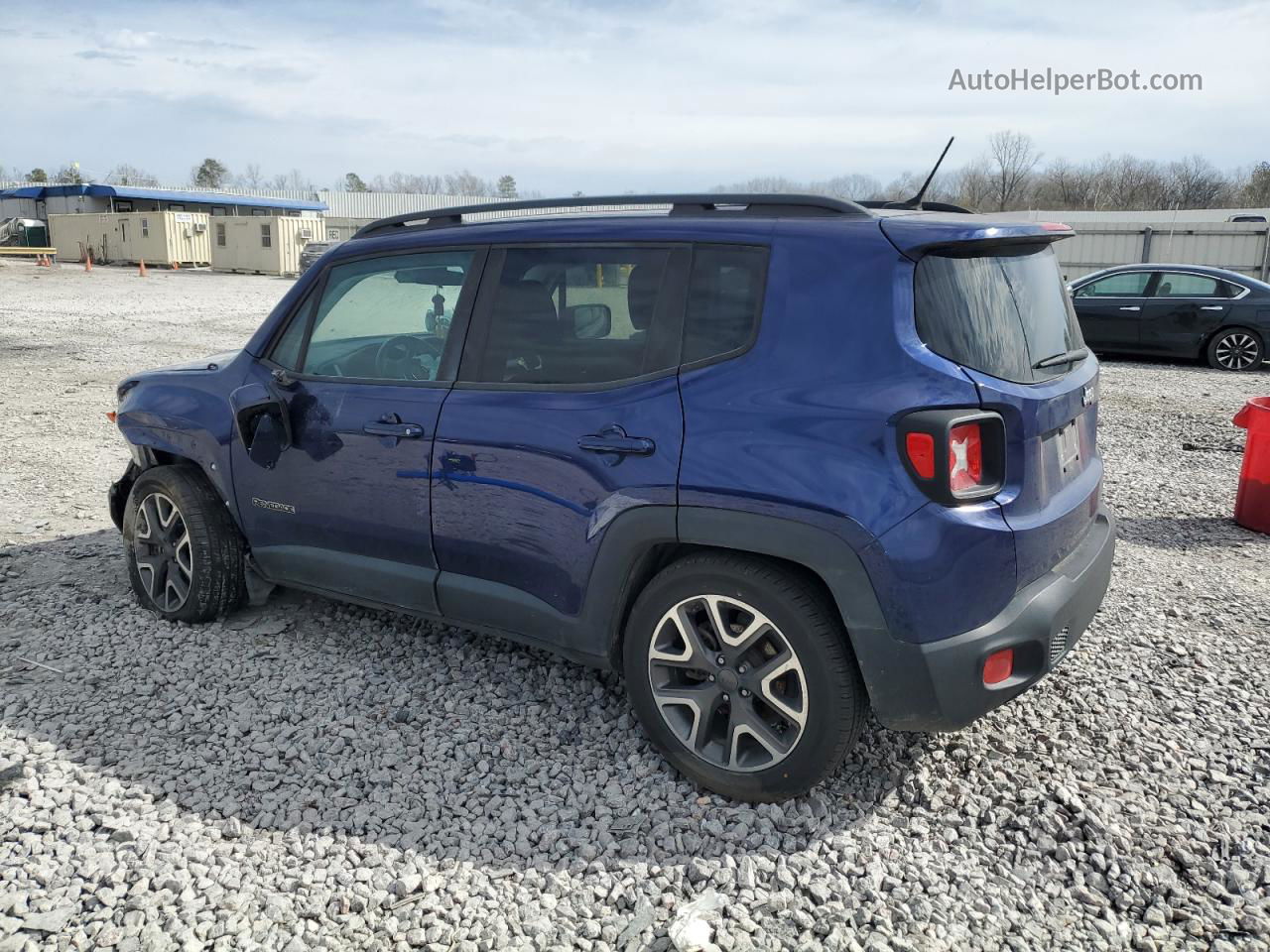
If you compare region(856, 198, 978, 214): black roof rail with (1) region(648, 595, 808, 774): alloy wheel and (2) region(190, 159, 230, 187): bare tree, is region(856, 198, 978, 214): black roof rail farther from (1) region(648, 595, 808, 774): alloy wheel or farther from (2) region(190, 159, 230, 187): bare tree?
(2) region(190, 159, 230, 187): bare tree

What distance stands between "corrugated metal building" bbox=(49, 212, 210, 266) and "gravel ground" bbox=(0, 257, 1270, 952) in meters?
42.8

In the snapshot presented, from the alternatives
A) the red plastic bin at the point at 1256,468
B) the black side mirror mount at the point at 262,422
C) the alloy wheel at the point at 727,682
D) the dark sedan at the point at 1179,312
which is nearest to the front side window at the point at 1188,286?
the dark sedan at the point at 1179,312

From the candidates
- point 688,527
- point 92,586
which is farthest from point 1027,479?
point 92,586

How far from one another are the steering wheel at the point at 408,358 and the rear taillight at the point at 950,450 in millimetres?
1840

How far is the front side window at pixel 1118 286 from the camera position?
547 inches

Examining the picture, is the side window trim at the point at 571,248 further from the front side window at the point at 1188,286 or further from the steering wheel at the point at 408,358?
the front side window at the point at 1188,286

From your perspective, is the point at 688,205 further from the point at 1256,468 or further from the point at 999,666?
the point at 1256,468

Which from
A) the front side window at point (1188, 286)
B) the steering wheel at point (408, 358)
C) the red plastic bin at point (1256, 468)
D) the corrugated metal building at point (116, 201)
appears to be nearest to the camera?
the steering wheel at point (408, 358)

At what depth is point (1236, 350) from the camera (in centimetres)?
1344

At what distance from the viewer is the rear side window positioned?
3.11 metres

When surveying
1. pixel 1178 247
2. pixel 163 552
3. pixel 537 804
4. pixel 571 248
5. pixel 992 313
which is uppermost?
pixel 1178 247

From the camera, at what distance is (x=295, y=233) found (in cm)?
4016

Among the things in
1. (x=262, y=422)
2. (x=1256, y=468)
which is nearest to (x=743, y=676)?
(x=262, y=422)

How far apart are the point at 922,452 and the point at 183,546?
3366 millimetres
